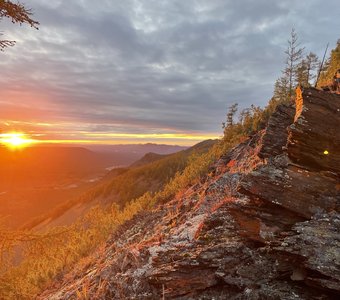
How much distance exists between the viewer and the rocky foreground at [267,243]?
274 inches

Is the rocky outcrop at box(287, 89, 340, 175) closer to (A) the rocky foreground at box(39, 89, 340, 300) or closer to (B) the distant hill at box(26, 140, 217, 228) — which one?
(A) the rocky foreground at box(39, 89, 340, 300)

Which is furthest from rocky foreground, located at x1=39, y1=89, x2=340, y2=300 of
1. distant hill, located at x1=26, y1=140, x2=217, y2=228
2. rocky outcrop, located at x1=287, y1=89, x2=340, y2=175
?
distant hill, located at x1=26, y1=140, x2=217, y2=228

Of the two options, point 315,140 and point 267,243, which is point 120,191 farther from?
point 267,243

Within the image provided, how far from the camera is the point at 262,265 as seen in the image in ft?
24.4

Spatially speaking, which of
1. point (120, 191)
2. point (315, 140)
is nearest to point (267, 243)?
point (315, 140)

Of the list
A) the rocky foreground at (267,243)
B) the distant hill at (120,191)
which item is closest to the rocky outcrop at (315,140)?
the rocky foreground at (267,243)

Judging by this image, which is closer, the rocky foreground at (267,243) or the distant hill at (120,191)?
the rocky foreground at (267,243)

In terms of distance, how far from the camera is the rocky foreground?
6957 millimetres

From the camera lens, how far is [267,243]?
7.55 meters

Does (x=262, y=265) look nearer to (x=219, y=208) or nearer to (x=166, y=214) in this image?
(x=219, y=208)

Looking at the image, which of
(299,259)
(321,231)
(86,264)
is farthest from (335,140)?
(86,264)

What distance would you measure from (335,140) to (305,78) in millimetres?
44319

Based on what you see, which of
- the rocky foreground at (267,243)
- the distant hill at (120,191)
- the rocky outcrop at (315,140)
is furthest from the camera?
the distant hill at (120,191)

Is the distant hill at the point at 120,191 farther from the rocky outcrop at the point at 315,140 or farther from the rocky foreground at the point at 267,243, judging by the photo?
the rocky outcrop at the point at 315,140
